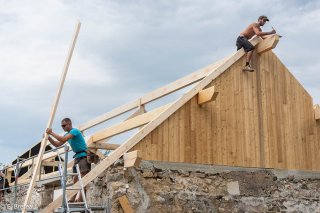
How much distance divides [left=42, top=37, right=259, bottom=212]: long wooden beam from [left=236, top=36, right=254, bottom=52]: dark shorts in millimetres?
104

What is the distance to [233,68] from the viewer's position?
9.50 metres

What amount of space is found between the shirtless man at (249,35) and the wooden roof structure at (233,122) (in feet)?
0.41

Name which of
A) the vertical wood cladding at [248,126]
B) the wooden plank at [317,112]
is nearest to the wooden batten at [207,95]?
the vertical wood cladding at [248,126]

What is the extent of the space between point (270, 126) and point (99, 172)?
13.3 feet

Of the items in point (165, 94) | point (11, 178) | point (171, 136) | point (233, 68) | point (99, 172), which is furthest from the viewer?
point (11, 178)

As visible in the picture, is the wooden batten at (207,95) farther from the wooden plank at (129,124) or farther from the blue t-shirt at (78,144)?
the blue t-shirt at (78,144)

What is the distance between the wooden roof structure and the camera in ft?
27.0

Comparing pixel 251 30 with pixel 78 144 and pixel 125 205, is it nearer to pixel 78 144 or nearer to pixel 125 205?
pixel 78 144

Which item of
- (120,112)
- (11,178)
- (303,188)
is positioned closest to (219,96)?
(303,188)

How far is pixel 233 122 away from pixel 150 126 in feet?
6.52

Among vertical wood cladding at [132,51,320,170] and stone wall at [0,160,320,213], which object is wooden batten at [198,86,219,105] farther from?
stone wall at [0,160,320,213]

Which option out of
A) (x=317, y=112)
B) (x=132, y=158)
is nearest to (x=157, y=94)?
(x=132, y=158)

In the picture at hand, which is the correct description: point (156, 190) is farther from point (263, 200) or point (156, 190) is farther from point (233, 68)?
point (233, 68)

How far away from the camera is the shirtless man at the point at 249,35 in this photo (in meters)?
9.62
